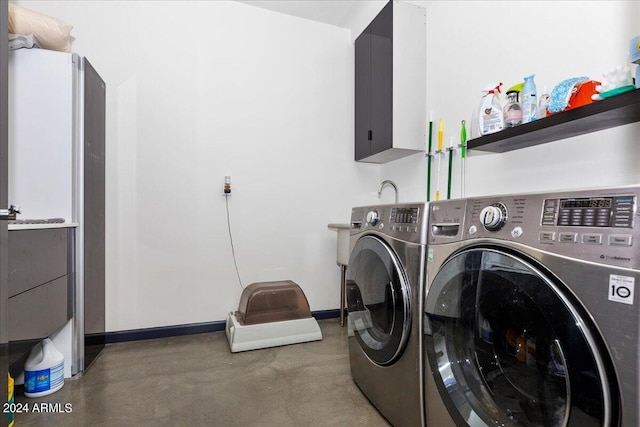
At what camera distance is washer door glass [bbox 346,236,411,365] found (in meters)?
1.32

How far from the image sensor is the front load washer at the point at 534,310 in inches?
26.1

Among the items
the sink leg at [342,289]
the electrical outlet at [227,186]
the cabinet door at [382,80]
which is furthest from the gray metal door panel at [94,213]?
the cabinet door at [382,80]

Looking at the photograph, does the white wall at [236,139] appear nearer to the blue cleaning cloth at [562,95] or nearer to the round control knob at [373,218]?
the blue cleaning cloth at [562,95]

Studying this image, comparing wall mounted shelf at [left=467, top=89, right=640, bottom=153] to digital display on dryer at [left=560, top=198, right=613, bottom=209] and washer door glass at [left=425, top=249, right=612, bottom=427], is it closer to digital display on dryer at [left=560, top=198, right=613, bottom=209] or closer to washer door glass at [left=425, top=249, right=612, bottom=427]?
digital display on dryer at [left=560, top=198, right=613, bottom=209]

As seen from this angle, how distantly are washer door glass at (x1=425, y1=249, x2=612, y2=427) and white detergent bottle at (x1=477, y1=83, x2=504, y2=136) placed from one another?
2.71 ft

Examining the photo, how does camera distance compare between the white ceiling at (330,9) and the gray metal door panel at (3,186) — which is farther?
the white ceiling at (330,9)

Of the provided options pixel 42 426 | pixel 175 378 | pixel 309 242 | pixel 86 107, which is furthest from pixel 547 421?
pixel 86 107

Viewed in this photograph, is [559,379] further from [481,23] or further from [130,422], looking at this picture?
[481,23]

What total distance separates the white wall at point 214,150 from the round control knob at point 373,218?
134 centimetres

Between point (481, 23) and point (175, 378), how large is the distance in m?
2.70

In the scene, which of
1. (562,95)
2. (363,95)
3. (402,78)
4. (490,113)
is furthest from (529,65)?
(363,95)

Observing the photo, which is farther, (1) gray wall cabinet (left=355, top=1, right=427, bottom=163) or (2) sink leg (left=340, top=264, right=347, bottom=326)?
(2) sink leg (left=340, top=264, right=347, bottom=326)

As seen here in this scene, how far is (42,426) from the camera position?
1.42 meters

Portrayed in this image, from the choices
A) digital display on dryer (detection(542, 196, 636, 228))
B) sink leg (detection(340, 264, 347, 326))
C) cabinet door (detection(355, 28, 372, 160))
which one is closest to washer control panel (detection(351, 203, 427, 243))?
digital display on dryer (detection(542, 196, 636, 228))
